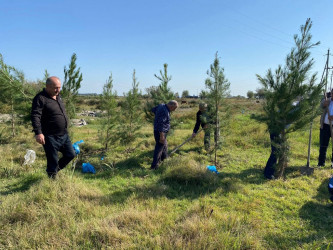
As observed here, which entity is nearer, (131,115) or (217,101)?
(217,101)

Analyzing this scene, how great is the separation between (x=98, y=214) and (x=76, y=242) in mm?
541

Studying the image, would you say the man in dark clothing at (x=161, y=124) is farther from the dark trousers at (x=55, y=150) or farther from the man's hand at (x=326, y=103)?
the man's hand at (x=326, y=103)

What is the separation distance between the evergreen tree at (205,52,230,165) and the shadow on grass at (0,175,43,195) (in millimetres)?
4107

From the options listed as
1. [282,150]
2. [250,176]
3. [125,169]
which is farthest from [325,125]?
[125,169]

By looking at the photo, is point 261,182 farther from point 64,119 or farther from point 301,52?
point 64,119

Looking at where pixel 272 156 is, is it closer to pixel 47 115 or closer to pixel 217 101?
pixel 217 101

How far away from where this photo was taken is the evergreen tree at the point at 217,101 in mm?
5004

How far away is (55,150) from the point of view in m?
3.54

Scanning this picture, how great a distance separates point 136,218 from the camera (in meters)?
2.70

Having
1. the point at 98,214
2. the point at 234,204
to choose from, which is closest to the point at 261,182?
the point at 234,204

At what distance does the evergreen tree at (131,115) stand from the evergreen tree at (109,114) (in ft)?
1.89

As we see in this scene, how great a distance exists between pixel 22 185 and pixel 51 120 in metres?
1.47

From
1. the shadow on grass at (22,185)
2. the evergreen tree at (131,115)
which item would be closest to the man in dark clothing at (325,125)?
the evergreen tree at (131,115)

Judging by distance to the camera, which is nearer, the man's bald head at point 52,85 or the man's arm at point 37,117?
the man's arm at point 37,117
